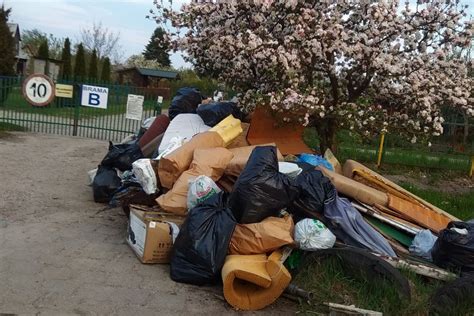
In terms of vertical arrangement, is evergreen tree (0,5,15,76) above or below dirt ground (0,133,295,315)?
above

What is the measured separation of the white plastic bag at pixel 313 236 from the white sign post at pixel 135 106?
31.9ft

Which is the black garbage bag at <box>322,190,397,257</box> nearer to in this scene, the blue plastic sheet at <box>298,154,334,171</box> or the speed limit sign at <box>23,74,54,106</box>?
the blue plastic sheet at <box>298,154,334,171</box>

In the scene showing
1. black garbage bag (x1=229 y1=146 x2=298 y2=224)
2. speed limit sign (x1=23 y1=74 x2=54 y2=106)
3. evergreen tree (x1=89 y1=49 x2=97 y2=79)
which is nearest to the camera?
black garbage bag (x1=229 y1=146 x2=298 y2=224)

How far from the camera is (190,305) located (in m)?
3.99

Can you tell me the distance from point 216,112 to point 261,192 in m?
2.93

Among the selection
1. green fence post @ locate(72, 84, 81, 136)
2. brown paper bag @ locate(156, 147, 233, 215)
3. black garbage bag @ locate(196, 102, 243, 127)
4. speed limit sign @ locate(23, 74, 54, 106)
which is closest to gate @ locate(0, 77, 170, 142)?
green fence post @ locate(72, 84, 81, 136)

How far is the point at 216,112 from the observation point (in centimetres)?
729

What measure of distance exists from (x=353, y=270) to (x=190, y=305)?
130cm

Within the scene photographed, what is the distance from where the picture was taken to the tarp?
4.35 metres

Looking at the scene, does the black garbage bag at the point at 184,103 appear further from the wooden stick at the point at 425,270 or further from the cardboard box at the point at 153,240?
the wooden stick at the point at 425,270

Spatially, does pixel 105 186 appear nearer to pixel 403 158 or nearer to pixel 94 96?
pixel 94 96

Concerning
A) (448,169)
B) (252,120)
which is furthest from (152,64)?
(252,120)

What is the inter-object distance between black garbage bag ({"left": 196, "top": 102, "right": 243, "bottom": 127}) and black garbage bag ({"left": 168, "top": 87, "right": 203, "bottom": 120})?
76 centimetres

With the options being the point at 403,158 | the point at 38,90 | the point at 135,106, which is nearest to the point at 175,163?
the point at 135,106
